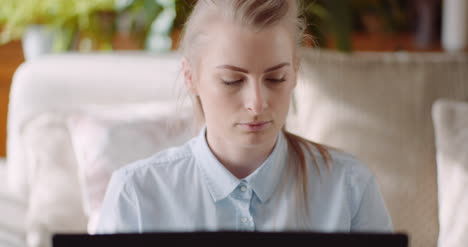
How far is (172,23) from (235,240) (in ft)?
4.77

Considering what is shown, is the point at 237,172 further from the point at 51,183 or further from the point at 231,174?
the point at 51,183

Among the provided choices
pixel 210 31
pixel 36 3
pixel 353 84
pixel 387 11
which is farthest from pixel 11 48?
pixel 210 31

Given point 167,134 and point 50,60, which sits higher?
point 50,60

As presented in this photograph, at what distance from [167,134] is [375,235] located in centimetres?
81

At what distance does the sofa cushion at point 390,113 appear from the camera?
1254 mm

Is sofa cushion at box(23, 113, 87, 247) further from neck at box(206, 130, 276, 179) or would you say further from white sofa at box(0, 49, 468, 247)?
neck at box(206, 130, 276, 179)

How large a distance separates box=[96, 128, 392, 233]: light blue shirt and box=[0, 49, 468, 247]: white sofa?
0.27 m

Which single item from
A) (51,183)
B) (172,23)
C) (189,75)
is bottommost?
Result: (51,183)

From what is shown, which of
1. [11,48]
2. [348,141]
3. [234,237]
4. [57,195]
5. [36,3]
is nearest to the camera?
[234,237]

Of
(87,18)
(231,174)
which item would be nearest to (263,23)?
(231,174)

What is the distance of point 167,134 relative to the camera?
1.33m

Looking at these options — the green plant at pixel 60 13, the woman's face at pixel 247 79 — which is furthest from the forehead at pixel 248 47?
the green plant at pixel 60 13

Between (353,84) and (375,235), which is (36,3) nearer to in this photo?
(353,84)

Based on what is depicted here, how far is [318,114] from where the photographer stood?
134cm
